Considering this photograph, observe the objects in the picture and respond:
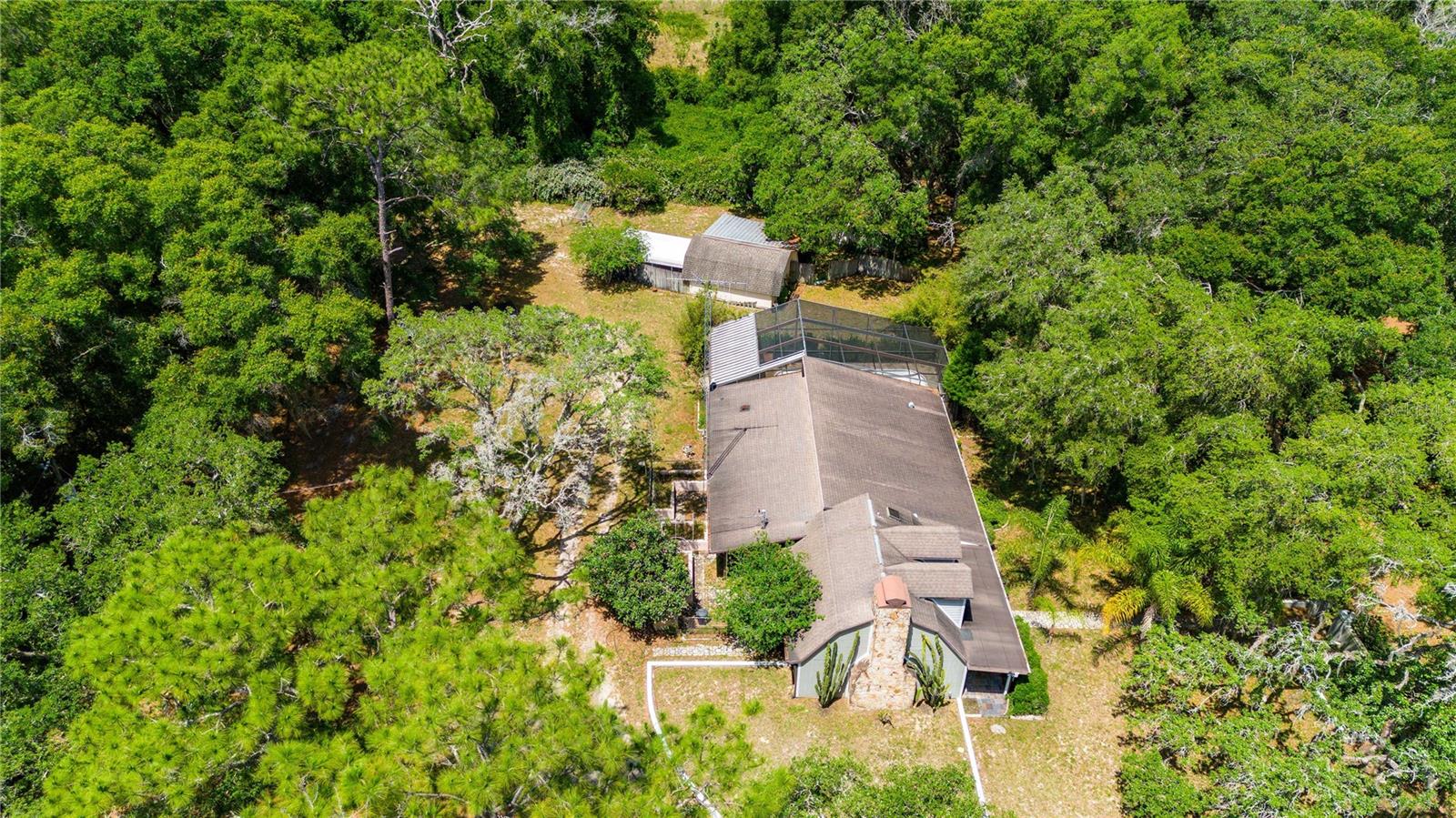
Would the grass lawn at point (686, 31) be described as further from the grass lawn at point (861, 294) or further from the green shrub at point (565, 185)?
the grass lawn at point (861, 294)

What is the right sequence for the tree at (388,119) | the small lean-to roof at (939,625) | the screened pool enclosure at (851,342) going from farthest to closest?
the screened pool enclosure at (851,342), the tree at (388,119), the small lean-to roof at (939,625)

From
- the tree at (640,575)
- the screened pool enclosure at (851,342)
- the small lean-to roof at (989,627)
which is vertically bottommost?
the tree at (640,575)

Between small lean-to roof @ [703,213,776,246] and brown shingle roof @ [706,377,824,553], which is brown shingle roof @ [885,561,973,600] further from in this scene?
small lean-to roof @ [703,213,776,246]

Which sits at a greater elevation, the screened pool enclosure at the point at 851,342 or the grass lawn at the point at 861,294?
the screened pool enclosure at the point at 851,342

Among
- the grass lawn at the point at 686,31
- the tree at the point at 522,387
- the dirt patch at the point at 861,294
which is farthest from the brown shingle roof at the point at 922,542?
the grass lawn at the point at 686,31

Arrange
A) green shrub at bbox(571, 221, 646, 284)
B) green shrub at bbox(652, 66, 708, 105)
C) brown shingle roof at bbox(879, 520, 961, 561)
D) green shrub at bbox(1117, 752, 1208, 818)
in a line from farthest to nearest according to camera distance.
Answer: green shrub at bbox(652, 66, 708, 105) < green shrub at bbox(571, 221, 646, 284) < brown shingle roof at bbox(879, 520, 961, 561) < green shrub at bbox(1117, 752, 1208, 818)

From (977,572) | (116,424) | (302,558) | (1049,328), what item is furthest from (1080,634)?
(116,424)

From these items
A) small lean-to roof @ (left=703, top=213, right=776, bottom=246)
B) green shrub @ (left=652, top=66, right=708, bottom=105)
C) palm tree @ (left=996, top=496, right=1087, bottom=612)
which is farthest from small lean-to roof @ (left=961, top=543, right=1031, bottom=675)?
green shrub @ (left=652, top=66, right=708, bottom=105)

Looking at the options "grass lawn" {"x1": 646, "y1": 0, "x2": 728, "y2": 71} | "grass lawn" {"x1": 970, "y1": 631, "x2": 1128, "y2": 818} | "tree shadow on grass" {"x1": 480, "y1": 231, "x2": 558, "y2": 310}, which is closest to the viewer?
"grass lawn" {"x1": 970, "y1": 631, "x2": 1128, "y2": 818}
